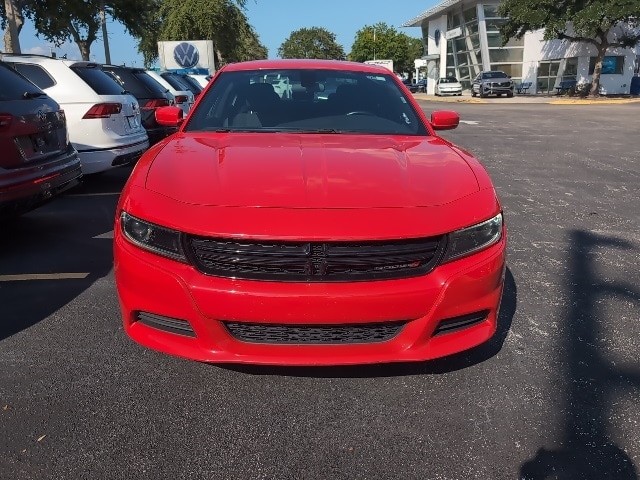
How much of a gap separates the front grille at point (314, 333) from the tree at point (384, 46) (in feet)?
289

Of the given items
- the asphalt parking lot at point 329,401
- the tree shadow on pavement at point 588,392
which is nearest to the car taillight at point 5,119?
the asphalt parking lot at point 329,401

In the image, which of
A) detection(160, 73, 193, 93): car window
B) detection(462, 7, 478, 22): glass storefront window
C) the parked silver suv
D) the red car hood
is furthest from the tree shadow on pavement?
detection(462, 7, 478, 22): glass storefront window

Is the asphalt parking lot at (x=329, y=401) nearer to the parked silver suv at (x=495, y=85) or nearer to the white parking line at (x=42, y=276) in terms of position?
the white parking line at (x=42, y=276)

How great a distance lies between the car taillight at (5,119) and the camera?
4227mm

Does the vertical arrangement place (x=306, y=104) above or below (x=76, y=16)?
below

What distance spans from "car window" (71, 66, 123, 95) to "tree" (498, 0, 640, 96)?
31.3 meters

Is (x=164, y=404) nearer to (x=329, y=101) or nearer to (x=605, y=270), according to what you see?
(x=329, y=101)

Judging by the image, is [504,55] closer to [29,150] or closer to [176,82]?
[176,82]

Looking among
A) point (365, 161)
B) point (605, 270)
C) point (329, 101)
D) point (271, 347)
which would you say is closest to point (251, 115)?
point (329, 101)

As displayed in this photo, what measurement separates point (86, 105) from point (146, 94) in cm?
295

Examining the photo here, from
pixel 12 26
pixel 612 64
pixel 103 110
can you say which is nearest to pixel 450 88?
pixel 612 64

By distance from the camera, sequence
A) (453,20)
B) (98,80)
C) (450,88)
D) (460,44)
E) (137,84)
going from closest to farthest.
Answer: (98,80)
(137,84)
(450,88)
(460,44)
(453,20)

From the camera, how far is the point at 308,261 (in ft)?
7.57

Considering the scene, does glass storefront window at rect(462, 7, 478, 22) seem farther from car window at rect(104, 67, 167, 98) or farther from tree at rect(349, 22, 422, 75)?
car window at rect(104, 67, 167, 98)
